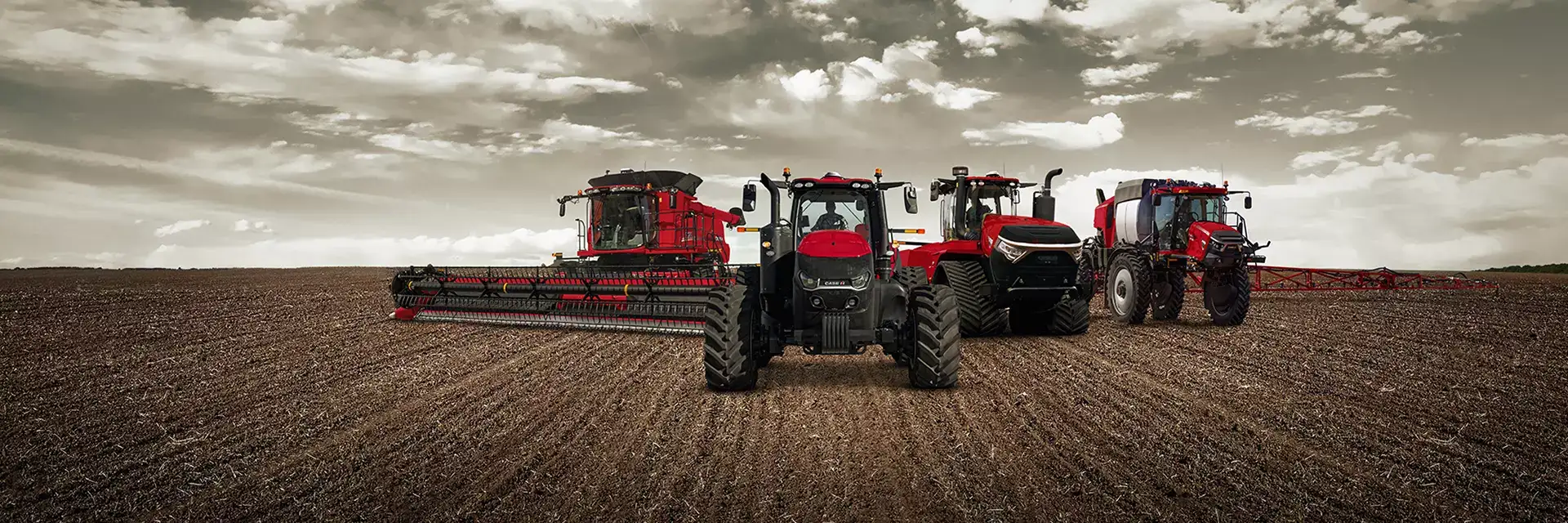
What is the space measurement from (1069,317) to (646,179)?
9040 mm

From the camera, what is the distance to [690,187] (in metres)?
18.5

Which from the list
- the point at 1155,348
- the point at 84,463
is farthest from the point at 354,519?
the point at 1155,348

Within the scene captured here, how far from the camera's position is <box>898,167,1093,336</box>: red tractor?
10.9 meters

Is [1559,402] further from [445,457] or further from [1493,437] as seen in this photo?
[445,457]

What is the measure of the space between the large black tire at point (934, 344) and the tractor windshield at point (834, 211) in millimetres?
1477

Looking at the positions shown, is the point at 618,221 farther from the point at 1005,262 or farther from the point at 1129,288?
the point at 1129,288

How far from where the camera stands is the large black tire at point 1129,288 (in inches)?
518

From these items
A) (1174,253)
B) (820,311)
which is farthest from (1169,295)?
(820,311)

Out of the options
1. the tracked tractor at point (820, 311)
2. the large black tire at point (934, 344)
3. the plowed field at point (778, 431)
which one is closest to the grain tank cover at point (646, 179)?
the plowed field at point (778, 431)

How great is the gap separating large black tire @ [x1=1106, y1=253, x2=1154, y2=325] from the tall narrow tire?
6.28 feet

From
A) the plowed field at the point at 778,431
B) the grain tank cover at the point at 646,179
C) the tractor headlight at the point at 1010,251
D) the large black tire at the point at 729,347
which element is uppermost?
the grain tank cover at the point at 646,179

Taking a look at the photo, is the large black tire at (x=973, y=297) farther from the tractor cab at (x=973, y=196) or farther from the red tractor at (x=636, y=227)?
the red tractor at (x=636, y=227)

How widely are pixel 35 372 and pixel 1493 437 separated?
13.2 m

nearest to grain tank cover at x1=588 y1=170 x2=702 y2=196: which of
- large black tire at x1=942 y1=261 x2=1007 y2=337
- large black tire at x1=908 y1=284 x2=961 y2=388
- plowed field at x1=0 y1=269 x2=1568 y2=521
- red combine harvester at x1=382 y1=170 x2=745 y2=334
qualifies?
red combine harvester at x1=382 y1=170 x2=745 y2=334
